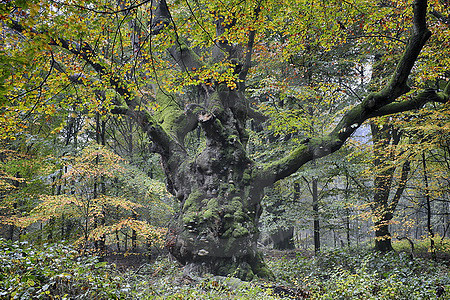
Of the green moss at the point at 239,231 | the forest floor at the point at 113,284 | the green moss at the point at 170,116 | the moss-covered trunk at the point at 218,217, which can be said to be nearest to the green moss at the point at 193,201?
the moss-covered trunk at the point at 218,217

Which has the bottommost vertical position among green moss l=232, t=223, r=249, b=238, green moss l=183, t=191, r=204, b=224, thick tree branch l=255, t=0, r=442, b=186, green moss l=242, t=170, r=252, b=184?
green moss l=232, t=223, r=249, b=238

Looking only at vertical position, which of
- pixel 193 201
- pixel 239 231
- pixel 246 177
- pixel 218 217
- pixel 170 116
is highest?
pixel 170 116

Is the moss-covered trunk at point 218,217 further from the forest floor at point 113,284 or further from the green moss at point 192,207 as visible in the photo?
the forest floor at point 113,284

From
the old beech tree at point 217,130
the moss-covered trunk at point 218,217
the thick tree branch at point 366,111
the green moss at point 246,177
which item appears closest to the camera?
the thick tree branch at point 366,111

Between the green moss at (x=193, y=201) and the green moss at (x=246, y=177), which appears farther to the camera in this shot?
the green moss at (x=246, y=177)

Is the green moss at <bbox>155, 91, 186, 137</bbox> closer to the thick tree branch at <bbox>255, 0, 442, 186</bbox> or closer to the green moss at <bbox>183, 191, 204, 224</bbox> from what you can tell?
the green moss at <bbox>183, 191, 204, 224</bbox>

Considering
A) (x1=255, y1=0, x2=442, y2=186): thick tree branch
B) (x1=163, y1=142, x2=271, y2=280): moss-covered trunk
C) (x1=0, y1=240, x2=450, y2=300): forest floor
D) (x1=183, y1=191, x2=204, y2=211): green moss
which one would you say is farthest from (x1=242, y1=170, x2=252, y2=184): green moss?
(x1=0, y1=240, x2=450, y2=300): forest floor

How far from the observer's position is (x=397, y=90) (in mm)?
5215

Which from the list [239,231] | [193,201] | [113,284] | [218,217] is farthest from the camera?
[193,201]

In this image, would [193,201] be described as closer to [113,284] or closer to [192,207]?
[192,207]

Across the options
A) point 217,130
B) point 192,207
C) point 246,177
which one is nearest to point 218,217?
point 192,207

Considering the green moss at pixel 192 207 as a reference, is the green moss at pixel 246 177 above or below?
above

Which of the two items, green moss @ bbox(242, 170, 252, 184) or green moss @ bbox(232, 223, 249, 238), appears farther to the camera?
green moss @ bbox(242, 170, 252, 184)

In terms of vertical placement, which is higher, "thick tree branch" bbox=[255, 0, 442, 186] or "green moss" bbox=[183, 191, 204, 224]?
"thick tree branch" bbox=[255, 0, 442, 186]
